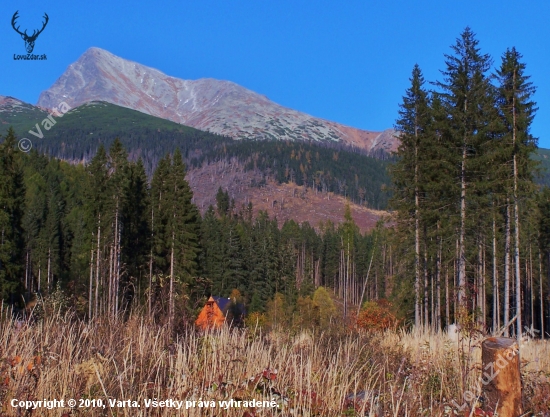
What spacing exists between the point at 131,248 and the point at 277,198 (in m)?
132

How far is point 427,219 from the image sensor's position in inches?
797

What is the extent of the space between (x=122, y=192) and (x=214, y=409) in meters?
30.3

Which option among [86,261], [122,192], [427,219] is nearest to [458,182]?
[427,219]

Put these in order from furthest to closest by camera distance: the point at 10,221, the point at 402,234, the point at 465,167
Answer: the point at 10,221, the point at 402,234, the point at 465,167

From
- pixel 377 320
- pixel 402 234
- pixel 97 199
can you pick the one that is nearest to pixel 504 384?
pixel 377 320

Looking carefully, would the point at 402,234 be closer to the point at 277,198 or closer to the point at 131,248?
the point at 131,248

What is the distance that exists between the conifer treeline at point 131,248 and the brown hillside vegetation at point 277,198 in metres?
70.2

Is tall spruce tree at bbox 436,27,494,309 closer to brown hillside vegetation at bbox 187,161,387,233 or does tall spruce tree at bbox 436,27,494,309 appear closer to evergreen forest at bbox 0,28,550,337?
evergreen forest at bbox 0,28,550,337

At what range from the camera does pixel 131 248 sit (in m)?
34.7

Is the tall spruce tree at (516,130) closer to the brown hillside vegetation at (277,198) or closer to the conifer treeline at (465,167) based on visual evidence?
the conifer treeline at (465,167)

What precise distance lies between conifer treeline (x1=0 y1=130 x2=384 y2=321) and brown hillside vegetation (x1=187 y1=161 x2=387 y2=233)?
7022 centimetres

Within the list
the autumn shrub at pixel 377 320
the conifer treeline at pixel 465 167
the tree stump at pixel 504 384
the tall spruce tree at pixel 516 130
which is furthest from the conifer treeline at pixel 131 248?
the tall spruce tree at pixel 516 130

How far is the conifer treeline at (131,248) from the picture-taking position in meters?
9.50

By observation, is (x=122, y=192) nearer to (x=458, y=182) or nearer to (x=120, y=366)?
(x=458, y=182)
